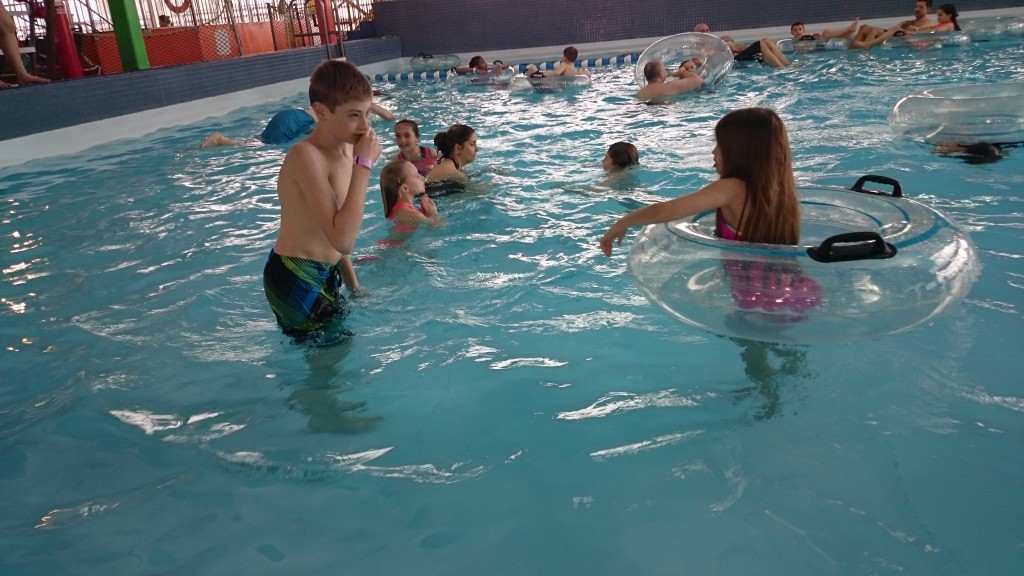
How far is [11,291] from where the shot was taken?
429cm

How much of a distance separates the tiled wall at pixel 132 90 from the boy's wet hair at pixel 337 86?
801cm

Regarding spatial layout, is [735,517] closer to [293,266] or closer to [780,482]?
[780,482]

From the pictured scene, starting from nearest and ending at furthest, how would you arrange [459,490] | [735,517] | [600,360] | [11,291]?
[735,517], [459,490], [600,360], [11,291]

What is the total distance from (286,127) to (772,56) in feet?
26.4

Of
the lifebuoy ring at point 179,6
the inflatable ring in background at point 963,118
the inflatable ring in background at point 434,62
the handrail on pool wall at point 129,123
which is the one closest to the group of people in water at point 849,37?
the handrail on pool wall at point 129,123

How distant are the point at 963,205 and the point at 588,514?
3.75 m

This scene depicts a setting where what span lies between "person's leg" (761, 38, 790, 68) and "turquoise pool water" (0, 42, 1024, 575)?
306 inches

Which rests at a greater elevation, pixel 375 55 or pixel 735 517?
pixel 375 55

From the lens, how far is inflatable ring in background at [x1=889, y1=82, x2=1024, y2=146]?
554 centimetres

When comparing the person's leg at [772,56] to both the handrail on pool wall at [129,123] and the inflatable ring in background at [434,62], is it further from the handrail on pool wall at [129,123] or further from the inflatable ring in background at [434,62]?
the inflatable ring in background at [434,62]

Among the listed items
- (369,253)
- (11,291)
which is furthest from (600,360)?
(11,291)

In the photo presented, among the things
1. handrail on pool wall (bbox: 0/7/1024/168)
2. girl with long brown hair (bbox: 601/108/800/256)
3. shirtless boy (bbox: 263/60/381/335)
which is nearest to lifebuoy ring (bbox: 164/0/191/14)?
handrail on pool wall (bbox: 0/7/1024/168)

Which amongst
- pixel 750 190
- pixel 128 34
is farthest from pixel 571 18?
pixel 750 190

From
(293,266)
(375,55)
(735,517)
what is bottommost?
(735,517)
